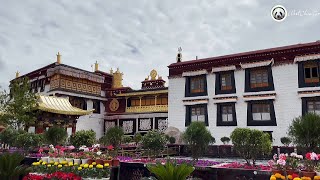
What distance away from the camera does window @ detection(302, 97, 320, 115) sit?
21.8 metres

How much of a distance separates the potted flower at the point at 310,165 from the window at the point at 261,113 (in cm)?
1444

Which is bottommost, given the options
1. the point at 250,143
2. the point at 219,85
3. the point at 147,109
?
the point at 250,143

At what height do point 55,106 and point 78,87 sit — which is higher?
point 78,87

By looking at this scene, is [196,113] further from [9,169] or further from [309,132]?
[9,169]

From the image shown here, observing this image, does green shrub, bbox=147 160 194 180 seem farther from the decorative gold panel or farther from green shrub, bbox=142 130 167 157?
the decorative gold panel

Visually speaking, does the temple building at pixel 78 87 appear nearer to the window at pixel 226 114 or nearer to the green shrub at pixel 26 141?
the green shrub at pixel 26 141

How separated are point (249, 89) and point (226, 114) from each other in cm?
290

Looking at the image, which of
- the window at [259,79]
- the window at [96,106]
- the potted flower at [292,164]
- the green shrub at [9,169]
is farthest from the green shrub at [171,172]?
the window at [96,106]

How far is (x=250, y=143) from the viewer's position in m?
12.2

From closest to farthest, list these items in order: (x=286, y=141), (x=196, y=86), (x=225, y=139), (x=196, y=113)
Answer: (x=286, y=141) < (x=225, y=139) < (x=196, y=113) < (x=196, y=86)

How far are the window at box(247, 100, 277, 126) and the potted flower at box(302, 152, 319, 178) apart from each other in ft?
47.4

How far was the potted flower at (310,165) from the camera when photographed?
801 cm

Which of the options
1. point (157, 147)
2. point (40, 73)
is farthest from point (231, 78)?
point (40, 73)

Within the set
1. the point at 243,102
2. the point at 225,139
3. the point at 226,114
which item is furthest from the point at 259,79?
the point at 225,139
